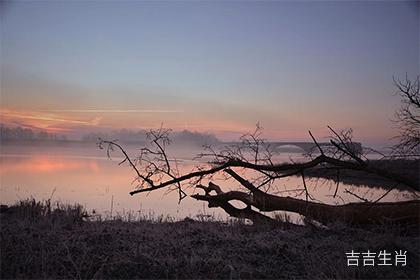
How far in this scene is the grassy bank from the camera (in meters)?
5.33

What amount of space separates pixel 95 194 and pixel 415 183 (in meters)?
13.2

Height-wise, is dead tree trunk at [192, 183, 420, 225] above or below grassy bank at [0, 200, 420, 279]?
above

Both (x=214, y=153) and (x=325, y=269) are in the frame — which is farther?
(x=214, y=153)

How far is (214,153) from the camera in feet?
31.1

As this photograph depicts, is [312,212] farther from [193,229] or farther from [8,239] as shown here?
[8,239]

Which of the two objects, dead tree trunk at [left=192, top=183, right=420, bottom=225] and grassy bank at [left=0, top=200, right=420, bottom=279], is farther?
dead tree trunk at [left=192, top=183, right=420, bottom=225]

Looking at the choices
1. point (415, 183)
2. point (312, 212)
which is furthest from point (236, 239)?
point (415, 183)

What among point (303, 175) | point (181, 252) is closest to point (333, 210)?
point (303, 175)

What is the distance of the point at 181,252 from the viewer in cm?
604

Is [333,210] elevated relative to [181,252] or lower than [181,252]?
elevated

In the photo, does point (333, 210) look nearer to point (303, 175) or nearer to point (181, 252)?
point (303, 175)

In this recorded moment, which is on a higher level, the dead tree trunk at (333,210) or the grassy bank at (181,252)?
the dead tree trunk at (333,210)

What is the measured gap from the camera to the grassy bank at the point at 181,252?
17.5 ft

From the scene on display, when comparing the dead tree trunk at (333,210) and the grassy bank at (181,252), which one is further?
the dead tree trunk at (333,210)
